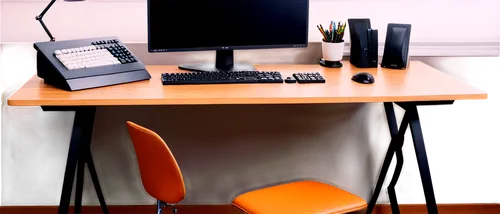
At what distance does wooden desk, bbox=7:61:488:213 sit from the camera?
2.24 metres

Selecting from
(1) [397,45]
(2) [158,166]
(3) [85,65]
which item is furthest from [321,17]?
(2) [158,166]

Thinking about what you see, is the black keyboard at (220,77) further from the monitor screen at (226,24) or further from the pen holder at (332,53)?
the pen holder at (332,53)

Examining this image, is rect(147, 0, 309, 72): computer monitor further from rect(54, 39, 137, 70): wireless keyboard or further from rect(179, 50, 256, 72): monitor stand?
rect(54, 39, 137, 70): wireless keyboard

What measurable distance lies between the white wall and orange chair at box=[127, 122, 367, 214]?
0.87 m

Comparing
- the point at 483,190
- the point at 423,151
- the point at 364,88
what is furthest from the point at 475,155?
the point at 364,88

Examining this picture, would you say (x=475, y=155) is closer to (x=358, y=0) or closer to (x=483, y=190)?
(x=483, y=190)

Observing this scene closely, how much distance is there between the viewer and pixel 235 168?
121 inches

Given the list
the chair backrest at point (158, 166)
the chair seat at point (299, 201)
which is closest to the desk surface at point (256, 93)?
the chair backrest at point (158, 166)

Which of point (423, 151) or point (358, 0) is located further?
point (358, 0)

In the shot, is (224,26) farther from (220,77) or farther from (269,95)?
(269,95)

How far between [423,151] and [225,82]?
0.78 meters

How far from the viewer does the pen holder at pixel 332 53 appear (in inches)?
109

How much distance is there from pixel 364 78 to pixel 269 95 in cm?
42

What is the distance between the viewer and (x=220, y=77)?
2510 millimetres
